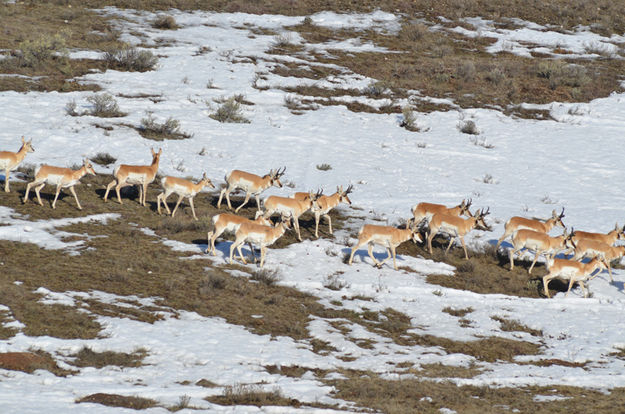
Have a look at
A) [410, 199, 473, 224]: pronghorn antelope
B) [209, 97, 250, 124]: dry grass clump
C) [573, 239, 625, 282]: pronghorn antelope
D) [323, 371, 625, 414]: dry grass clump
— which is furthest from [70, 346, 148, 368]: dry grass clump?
[209, 97, 250, 124]: dry grass clump

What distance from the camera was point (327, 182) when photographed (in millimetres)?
25719

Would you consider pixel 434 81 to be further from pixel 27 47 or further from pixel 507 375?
pixel 507 375

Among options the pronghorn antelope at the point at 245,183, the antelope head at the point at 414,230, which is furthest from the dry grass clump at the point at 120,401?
the pronghorn antelope at the point at 245,183

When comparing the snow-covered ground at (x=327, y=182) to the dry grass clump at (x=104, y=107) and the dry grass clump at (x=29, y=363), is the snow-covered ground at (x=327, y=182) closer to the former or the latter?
the dry grass clump at (x=29, y=363)

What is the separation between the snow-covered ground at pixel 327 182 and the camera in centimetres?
1151

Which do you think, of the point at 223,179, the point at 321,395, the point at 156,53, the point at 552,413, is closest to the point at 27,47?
the point at 156,53

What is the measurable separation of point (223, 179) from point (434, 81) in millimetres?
19433

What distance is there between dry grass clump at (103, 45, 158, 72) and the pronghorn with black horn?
2562 cm

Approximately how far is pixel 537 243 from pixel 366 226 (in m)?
5.44

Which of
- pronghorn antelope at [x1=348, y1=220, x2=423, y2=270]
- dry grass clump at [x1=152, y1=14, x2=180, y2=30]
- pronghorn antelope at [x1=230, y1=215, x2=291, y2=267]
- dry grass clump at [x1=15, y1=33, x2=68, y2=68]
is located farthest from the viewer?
dry grass clump at [x1=152, y1=14, x2=180, y2=30]

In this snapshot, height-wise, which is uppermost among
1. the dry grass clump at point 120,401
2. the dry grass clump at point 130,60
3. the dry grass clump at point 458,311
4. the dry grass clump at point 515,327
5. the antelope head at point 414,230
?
the dry grass clump at point 130,60

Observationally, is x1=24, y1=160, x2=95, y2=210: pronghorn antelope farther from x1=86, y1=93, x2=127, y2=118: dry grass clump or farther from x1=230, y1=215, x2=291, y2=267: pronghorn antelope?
x1=86, y1=93, x2=127, y2=118: dry grass clump

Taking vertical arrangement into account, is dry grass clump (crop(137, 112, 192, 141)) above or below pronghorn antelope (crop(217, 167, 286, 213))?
above

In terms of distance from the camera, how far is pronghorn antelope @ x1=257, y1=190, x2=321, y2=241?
2030 centimetres
